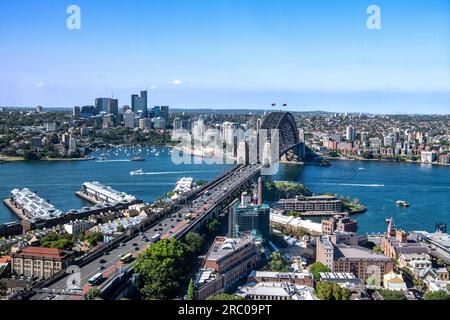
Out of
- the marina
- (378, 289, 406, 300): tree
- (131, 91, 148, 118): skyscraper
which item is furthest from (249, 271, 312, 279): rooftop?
(131, 91, 148, 118): skyscraper

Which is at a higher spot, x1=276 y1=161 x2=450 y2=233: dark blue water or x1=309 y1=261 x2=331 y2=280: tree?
x1=309 y1=261 x2=331 y2=280: tree

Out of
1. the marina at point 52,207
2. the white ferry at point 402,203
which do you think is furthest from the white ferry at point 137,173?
the white ferry at point 402,203

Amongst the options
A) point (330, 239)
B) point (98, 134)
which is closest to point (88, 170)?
point (98, 134)

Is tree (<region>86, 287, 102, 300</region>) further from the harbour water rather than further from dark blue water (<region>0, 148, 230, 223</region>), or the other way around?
dark blue water (<region>0, 148, 230, 223</region>)

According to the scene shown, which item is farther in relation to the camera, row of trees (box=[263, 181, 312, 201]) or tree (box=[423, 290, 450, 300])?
row of trees (box=[263, 181, 312, 201])

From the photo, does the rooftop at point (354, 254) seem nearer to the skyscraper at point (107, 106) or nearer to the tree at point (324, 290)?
the tree at point (324, 290)

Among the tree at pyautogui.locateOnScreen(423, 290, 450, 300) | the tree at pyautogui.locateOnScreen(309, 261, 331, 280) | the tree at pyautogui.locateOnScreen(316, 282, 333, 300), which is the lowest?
the tree at pyautogui.locateOnScreen(309, 261, 331, 280)
